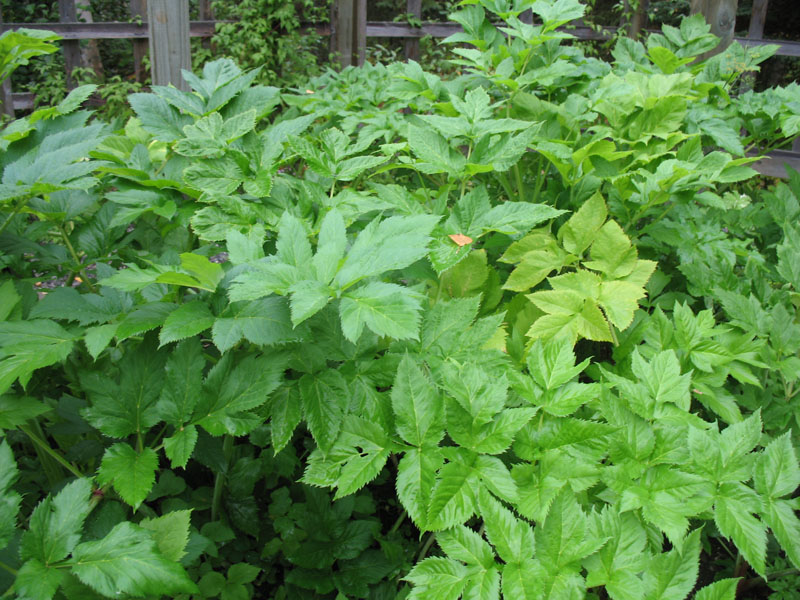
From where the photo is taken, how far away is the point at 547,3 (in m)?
1.97

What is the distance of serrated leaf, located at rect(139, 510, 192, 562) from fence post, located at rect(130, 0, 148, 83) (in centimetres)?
868

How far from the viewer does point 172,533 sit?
0.99 m

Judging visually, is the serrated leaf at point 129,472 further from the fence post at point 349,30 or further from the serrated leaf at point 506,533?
the fence post at point 349,30

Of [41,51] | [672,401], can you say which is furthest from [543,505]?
[41,51]

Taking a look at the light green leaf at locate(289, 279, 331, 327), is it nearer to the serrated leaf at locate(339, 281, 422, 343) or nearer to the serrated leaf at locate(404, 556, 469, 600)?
the serrated leaf at locate(339, 281, 422, 343)

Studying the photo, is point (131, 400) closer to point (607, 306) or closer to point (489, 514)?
point (489, 514)

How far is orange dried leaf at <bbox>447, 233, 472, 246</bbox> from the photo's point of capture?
125 centimetres

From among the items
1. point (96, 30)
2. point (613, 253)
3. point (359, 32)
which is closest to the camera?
point (613, 253)

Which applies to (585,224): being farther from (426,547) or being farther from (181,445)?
(181,445)

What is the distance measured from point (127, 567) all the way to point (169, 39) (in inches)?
135

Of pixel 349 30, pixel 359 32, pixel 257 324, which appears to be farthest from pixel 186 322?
pixel 359 32

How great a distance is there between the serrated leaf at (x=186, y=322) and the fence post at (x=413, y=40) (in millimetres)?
9538

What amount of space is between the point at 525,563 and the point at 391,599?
0.48 m

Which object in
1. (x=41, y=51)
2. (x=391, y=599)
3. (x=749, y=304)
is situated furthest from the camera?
(x=749, y=304)
